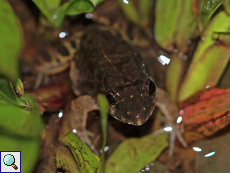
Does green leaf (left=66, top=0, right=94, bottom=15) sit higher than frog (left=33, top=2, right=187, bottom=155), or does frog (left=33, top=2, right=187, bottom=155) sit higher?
green leaf (left=66, top=0, right=94, bottom=15)

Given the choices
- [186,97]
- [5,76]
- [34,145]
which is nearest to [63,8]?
[5,76]

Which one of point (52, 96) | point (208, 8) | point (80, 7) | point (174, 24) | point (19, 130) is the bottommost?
point (19, 130)

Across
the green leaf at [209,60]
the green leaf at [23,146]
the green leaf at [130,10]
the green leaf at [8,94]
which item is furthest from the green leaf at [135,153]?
the green leaf at [130,10]

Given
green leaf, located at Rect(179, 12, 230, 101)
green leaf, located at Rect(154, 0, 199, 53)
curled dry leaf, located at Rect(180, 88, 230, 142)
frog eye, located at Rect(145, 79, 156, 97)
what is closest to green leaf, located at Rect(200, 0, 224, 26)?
green leaf, located at Rect(179, 12, 230, 101)

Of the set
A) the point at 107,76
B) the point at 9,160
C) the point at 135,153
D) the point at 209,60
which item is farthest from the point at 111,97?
the point at 209,60

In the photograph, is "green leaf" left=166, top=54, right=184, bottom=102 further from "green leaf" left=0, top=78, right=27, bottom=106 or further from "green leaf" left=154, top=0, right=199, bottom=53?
"green leaf" left=0, top=78, right=27, bottom=106

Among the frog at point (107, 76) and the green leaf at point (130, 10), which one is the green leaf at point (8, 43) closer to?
the frog at point (107, 76)

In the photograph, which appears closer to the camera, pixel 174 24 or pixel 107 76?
pixel 107 76

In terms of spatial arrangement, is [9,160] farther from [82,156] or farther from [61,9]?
[61,9]
